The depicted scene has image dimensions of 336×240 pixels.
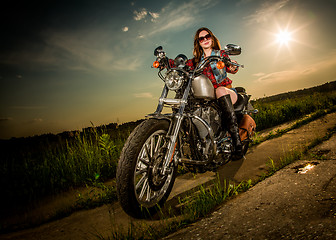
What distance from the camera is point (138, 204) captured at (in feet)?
5.57

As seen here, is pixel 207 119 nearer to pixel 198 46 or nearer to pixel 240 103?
pixel 240 103

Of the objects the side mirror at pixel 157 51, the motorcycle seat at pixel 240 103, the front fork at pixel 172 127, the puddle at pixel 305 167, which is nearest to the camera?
the front fork at pixel 172 127

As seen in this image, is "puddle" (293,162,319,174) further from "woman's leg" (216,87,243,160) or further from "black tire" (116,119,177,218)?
"black tire" (116,119,177,218)

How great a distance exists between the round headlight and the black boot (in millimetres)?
776

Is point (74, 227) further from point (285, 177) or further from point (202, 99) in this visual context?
point (285, 177)

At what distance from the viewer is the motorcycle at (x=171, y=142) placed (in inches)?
65.3

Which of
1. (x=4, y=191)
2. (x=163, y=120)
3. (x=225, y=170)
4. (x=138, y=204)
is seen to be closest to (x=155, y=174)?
(x=138, y=204)

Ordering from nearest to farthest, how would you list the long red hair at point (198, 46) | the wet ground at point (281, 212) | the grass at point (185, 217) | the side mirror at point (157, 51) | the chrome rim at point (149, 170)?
1. the wet ground at point (281, 212)
2. the grass at point (185, 217)
3. the chrome rim at point (149, 170)
4. the side mirror at point (157, 51)
5. the long red hair at point (198, 46)

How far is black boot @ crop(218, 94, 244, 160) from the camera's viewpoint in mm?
2602

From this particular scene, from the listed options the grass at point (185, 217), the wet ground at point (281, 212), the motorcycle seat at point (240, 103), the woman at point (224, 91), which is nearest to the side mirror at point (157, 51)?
the woman at point (224, 91)

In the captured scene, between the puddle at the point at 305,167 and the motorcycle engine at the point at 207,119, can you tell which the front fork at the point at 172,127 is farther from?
the puddle at the point at 305,167

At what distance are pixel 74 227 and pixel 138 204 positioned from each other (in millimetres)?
762

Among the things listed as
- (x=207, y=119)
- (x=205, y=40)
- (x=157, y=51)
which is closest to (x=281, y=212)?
(x=207, y=119)

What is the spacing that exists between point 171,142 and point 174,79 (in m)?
0.70
